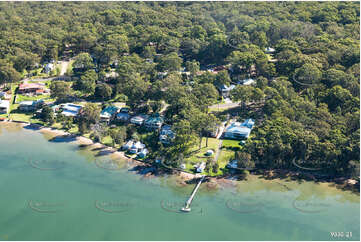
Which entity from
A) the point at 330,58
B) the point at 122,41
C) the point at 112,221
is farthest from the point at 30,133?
the point at 330,58

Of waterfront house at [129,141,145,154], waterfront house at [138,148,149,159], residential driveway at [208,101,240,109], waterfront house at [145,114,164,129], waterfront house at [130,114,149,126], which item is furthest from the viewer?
residential driveway at [208,101,240,109]

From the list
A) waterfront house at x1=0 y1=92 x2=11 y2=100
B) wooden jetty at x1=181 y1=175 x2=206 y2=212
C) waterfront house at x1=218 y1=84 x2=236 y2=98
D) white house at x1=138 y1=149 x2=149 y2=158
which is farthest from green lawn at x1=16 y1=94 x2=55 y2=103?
wooden jetty at x1=181 y1=175 x2=206 y2=212

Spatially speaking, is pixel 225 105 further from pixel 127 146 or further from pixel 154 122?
pixel 127 146

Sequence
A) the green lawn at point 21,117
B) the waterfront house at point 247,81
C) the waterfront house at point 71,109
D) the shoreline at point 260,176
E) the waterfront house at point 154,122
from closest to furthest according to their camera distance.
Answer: the shoreline at point 260,176 < the waterfront house at point 154,122 < the waterfront house at point 71,109 < the green lawn at point 21,117 < the waterfront house at point 247,81

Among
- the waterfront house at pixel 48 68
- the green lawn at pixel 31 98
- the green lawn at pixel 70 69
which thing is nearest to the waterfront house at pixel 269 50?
the green lawn at pixel 70 69

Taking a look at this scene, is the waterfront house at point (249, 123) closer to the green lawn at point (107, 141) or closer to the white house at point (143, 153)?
the white house at point (143, 153)

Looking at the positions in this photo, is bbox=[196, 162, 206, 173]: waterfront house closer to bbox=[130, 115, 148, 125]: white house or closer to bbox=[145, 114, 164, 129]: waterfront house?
bbox=[145, 114, 164, 129]: waterfront house

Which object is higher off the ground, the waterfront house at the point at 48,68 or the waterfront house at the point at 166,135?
the waterfront house at the point at 48,68
